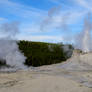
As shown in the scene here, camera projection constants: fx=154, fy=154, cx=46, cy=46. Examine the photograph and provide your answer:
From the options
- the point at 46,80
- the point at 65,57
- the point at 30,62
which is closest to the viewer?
the point at 46,80

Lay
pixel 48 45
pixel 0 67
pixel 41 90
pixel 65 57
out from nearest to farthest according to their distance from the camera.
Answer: pixel 41 90 → pixel 0 67 → pixel 48 45 → pixel 65 57

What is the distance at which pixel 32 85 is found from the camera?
479 cm

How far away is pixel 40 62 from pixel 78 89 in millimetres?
6678

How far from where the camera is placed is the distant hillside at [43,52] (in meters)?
10.3

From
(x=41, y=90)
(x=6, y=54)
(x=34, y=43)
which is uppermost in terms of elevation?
(x=34, y=43)

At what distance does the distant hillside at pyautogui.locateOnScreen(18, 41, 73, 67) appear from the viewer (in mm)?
10330

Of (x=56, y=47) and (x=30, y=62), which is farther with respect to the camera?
(x=56, y=47)


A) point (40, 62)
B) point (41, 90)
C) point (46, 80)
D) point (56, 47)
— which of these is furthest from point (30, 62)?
point (41, 90)

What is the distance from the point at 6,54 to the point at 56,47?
4.65 m

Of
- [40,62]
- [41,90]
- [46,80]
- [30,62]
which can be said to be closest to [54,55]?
[40,62]

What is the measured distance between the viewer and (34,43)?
10.9 m

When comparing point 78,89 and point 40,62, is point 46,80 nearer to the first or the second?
point 78,89

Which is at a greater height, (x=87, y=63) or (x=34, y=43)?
(x=34, y=43)

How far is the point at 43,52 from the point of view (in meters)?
11.4
